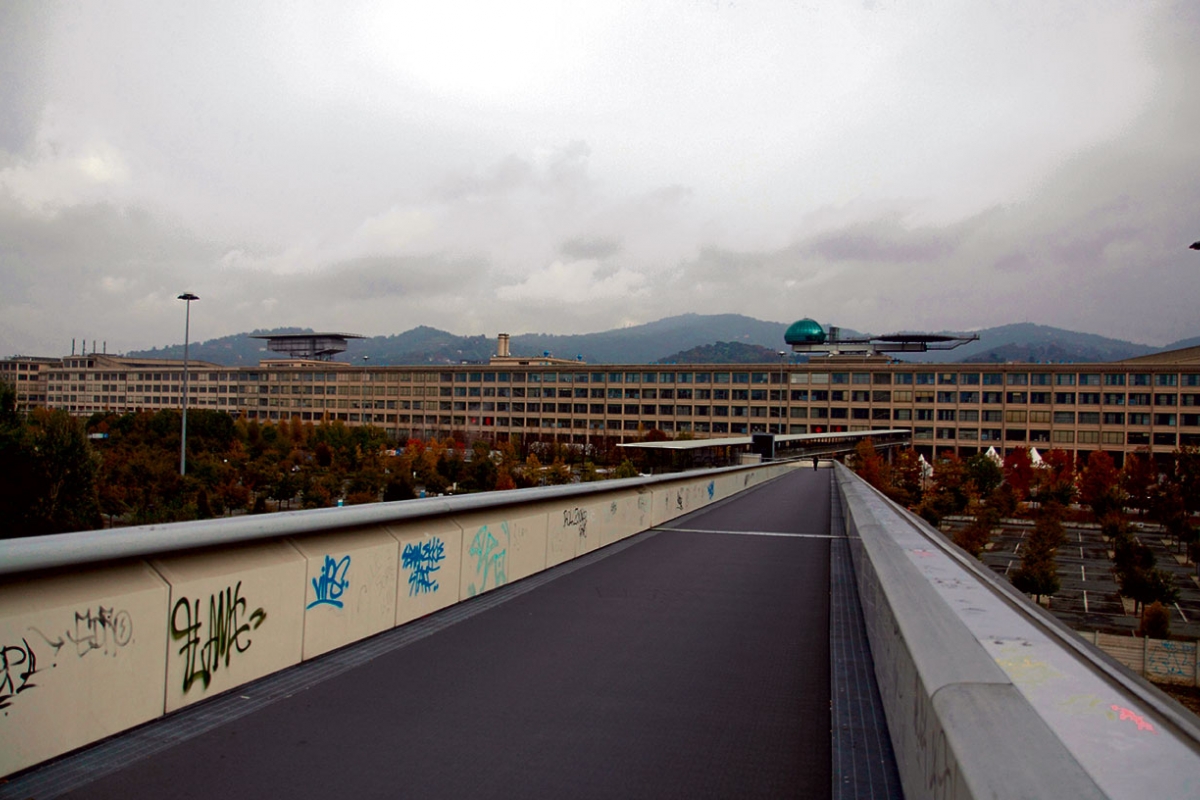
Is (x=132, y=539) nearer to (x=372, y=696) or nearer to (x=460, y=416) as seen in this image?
(x=372, y=696)

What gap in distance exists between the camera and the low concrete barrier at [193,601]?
13.9 feet

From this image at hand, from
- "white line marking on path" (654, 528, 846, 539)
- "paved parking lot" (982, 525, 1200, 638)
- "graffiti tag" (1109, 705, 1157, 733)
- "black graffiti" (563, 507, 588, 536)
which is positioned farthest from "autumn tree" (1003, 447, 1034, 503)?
"graffiti tag" (1109, 705, 1157, 733)

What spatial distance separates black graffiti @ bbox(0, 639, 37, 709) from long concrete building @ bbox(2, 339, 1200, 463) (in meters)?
103

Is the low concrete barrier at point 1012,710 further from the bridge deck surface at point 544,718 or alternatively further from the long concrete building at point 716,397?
the long concrete building at point 716,397

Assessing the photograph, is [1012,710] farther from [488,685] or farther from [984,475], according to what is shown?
[984,475]

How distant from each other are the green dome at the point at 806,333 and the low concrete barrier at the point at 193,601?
18005cm

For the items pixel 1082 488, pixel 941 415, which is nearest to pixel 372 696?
pixel 1082 488

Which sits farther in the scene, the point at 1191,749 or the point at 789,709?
the point at 789,709

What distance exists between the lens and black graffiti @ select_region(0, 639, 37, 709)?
405cm

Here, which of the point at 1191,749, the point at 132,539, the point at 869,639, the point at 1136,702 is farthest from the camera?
the point at 869,639

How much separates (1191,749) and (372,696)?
4731 millimetres

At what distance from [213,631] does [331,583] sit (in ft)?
4.05

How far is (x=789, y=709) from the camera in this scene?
5441 mm

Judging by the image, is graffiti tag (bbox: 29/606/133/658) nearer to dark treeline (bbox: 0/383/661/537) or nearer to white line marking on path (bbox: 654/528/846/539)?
white line marking on path (bbox: 654/528/846/539)
